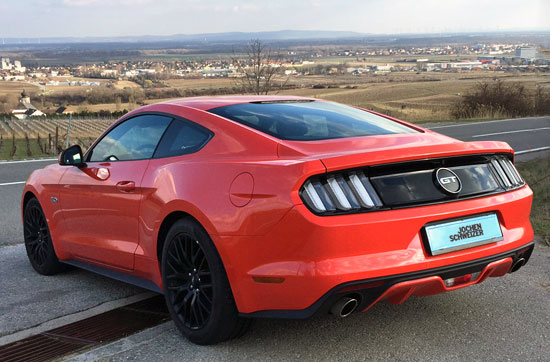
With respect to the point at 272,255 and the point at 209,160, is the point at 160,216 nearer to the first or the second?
the point at 209,160

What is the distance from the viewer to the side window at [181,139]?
4.05m

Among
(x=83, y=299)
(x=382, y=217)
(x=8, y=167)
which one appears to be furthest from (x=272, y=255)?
(x=8, y=167)

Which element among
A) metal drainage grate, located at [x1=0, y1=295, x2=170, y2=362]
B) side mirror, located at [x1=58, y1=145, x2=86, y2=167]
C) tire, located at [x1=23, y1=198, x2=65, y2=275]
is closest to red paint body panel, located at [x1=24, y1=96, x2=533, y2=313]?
metal drainage grate, located at [x1=0, y1=295, x2=170, y2=362]

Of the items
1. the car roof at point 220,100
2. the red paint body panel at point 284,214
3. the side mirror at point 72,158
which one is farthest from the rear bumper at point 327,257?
the side mirror at point 72,158

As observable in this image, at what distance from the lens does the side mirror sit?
16.7 feet

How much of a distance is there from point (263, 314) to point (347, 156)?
91cm

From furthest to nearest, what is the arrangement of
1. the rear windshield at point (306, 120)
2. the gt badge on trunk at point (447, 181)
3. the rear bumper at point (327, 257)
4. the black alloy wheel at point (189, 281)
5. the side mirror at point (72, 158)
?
the side mirror at point (72, 158) → the rear windshield at point (306, 120) → the black alloy wheel at point (189, 281) → the gt badge on trunk at point (447, 181) → the rear bumper at point (327, 257)

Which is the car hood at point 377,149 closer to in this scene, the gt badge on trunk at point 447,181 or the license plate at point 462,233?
the gt badge on trunk at point 447,181

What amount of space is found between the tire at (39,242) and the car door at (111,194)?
36 centimetres

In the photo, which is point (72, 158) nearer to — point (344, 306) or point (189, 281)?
point (189, 281)

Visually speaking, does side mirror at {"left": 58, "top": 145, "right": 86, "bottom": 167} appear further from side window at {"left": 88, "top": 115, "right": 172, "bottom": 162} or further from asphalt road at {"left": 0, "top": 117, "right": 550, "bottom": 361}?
asphalt road at {"left": 0, "top": 117, "right": 550, "bottom": 361}

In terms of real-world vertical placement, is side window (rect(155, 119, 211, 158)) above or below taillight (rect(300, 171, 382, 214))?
above

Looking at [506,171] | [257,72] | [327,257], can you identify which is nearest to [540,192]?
[506,171]

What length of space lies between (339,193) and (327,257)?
1.04ft
